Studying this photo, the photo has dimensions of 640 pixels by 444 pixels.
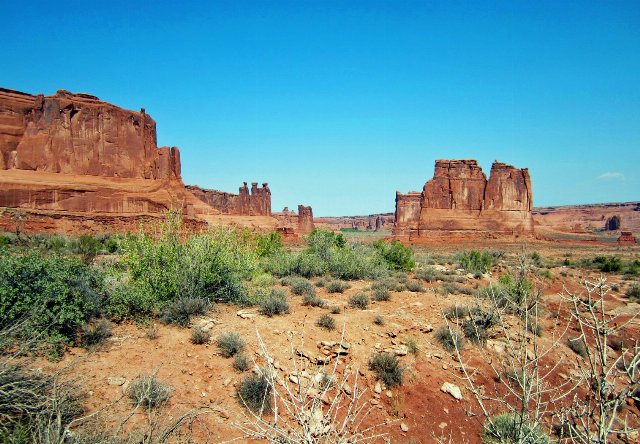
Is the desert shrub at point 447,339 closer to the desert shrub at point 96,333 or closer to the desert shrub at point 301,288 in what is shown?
the desert shrub at point 301,288

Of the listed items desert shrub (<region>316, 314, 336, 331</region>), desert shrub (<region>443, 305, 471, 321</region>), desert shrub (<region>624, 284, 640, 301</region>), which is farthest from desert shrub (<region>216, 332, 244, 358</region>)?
desert shrub (<region>624, 284, 640, 301</region>)

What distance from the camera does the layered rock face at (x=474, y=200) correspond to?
182 ft

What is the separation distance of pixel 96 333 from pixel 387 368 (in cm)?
515

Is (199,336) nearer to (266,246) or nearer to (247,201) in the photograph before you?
(266,246)

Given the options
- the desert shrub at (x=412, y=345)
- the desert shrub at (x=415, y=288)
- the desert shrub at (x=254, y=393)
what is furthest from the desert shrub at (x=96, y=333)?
the desert shrub at (x=415, y=288)

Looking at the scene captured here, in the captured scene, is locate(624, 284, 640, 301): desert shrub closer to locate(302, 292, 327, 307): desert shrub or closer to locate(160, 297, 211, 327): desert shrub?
locate(302, 292, 327, 307): desert shrub

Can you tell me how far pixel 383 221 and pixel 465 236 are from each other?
270 feet

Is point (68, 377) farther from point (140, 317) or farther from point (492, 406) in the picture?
point (492, 406)

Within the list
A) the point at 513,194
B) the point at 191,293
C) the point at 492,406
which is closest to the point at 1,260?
the point at 191,293

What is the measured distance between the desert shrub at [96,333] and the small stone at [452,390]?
6.12 metres

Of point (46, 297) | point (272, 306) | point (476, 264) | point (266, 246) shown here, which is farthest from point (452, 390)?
point (476, 264)

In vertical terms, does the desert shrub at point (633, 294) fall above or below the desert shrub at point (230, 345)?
below

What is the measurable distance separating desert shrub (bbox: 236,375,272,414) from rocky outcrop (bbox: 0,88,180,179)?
38.3 meters

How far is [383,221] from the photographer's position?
13600 centimetres
